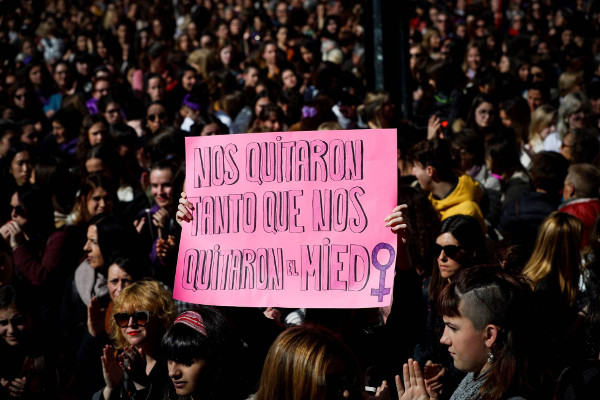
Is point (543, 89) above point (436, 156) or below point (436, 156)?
above

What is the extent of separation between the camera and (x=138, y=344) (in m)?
3.96

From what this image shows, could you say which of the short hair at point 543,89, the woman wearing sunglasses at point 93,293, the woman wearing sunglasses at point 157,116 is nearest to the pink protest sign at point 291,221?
the woman wearing sunglasses at point 93,293

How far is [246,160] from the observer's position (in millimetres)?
3666

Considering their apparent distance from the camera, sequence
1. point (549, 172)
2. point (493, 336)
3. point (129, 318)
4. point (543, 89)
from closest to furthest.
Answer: point (493, 336) → point (129, 318) → point (549, 172) → point (543, 89)

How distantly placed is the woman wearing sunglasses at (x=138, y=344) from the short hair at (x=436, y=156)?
212cm

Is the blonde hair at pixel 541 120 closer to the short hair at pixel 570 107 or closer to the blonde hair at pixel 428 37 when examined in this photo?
the short hair at pixel 570 107

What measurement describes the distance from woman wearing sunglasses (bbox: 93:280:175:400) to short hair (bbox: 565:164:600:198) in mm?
3265

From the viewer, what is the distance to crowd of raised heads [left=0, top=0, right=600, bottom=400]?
9.75 feet

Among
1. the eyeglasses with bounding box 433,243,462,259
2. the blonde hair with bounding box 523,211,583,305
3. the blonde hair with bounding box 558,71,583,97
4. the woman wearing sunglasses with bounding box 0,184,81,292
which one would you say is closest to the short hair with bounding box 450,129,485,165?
the blonde hair with bounding box 523,211,583,305

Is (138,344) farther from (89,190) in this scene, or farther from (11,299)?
(89,190)

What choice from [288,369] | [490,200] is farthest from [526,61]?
[288,369]

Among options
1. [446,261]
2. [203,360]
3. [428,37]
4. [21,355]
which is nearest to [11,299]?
[21,355]

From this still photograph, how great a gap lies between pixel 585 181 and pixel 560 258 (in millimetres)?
1356

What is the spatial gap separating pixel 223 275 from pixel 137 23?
14.0 metres
